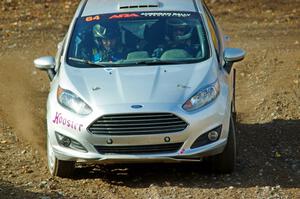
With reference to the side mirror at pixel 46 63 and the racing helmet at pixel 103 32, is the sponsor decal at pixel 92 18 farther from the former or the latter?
the side mirror at pixel 46 63

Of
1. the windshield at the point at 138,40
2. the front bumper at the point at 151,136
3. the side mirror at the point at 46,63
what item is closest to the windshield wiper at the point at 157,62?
the windshield at the point at 138,40

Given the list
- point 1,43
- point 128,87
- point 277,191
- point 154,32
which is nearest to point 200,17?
point 154,32

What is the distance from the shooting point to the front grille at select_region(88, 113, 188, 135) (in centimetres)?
808

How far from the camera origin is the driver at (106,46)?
9.20 m

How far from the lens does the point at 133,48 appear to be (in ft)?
30.5

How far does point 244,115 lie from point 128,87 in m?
3.44

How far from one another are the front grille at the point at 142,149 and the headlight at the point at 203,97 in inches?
14.2

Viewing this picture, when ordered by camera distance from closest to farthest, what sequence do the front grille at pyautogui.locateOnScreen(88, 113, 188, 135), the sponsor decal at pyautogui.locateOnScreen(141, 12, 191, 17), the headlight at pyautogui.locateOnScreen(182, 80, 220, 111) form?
the front grille at pyautogui.locateOnScreen(88, 113, 188, 135) → the headlight at pyautogui.locateOnScreen(182, 80, 220, 111) → the sponsor decal at pyautogui.locateOnScreen(141, 12, 191, 17)

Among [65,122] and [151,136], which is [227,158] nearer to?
[151,136]

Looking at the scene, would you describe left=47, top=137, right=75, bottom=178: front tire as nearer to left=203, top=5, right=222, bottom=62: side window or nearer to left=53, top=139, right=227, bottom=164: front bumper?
left=53, top=139, right=227, bottom=164: front bumper

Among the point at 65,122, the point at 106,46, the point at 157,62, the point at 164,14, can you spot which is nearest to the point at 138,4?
the point at 164,14

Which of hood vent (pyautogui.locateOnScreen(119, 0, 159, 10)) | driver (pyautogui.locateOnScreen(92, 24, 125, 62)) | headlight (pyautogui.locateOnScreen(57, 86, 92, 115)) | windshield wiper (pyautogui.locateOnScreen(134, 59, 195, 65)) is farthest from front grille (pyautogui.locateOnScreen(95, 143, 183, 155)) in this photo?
hood vent (pyautogui.locateOnScreen(119, 0, 159, 10))

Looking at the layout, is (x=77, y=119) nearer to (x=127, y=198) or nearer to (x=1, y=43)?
(x=127, y=198)

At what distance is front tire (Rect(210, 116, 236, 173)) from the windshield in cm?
96
